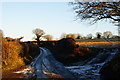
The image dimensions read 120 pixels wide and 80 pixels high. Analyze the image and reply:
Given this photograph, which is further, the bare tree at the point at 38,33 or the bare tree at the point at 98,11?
the bare tree at the point at 38,33

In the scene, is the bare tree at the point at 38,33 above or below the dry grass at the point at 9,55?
above

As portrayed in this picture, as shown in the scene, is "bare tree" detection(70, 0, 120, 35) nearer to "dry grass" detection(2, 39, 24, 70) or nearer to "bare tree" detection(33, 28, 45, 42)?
"dry grass" detection(2, 39, 24, 70)

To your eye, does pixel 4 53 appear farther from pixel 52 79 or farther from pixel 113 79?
pixel 113 79

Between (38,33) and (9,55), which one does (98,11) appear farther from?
(38,33)

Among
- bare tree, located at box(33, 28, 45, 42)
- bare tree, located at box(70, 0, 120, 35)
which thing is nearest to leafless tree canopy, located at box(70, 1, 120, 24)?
bare tree, located at box(70, 0, 120, 35)

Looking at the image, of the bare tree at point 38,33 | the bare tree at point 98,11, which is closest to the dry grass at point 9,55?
the bare tree at point 98,11

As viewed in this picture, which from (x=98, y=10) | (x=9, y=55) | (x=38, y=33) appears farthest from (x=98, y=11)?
(x=38, y=33)

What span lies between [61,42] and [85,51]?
4527 mm

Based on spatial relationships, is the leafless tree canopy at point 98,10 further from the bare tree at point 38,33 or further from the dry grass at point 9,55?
the bare tree at point 38,33

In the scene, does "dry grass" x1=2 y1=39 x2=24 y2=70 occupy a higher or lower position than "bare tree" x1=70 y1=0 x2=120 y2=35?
lower

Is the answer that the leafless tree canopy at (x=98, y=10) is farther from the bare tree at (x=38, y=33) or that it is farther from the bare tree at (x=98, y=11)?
the bare tree at (x=38, y=33)

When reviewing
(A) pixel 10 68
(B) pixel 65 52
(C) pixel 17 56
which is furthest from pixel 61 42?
(A) pixel 10 68

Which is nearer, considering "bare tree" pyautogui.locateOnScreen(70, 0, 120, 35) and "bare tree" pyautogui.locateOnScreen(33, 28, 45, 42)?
"bare tree" pyautogui.locateOnScreen(70, 0, 120, 35)

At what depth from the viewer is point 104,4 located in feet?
42.1
